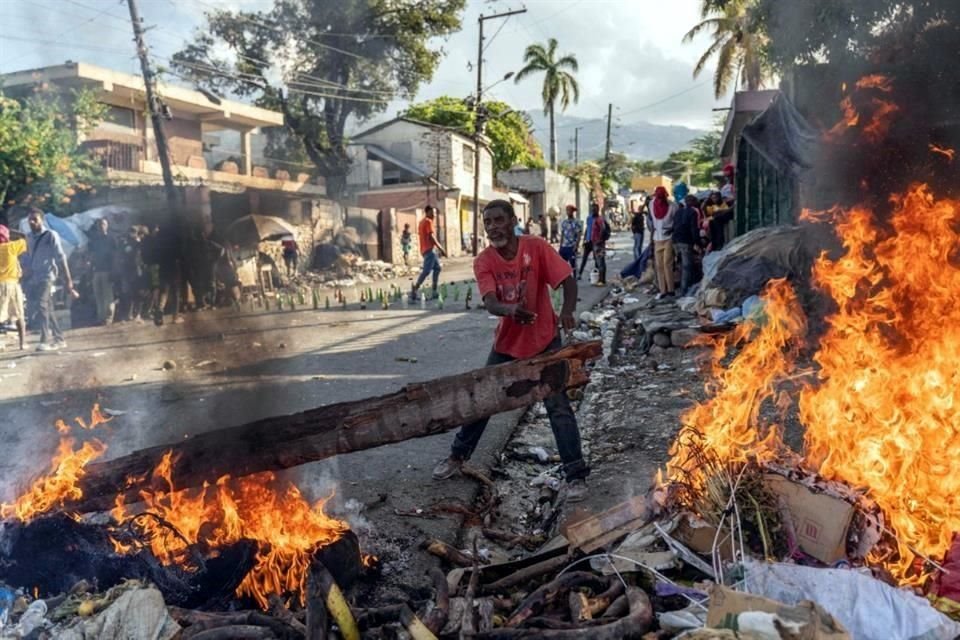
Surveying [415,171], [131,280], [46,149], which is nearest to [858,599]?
[131,280]

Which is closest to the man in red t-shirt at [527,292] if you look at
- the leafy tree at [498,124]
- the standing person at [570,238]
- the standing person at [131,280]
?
the standing person at [131,280]

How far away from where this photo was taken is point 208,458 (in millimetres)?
3529

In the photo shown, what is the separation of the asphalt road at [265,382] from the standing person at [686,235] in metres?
2.21

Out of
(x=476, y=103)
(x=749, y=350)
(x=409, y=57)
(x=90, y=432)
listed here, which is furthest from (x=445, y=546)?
(x=476, y=103)

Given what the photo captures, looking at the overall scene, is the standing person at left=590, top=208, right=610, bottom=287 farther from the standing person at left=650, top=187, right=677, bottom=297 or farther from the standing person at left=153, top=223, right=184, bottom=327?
the standing person at left=153, top=223, right=184, bottom=327

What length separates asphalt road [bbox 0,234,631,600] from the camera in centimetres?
495

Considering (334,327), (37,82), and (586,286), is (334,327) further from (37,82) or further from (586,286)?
(37,82)

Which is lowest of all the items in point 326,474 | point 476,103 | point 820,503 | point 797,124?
point 326,474

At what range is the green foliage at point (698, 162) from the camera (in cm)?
4925

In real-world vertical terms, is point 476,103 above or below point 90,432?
above

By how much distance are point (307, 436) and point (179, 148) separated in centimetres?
2257

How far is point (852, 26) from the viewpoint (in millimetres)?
8586

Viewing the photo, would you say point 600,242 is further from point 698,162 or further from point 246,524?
point 698,162

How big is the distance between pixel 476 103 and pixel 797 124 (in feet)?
87.1
